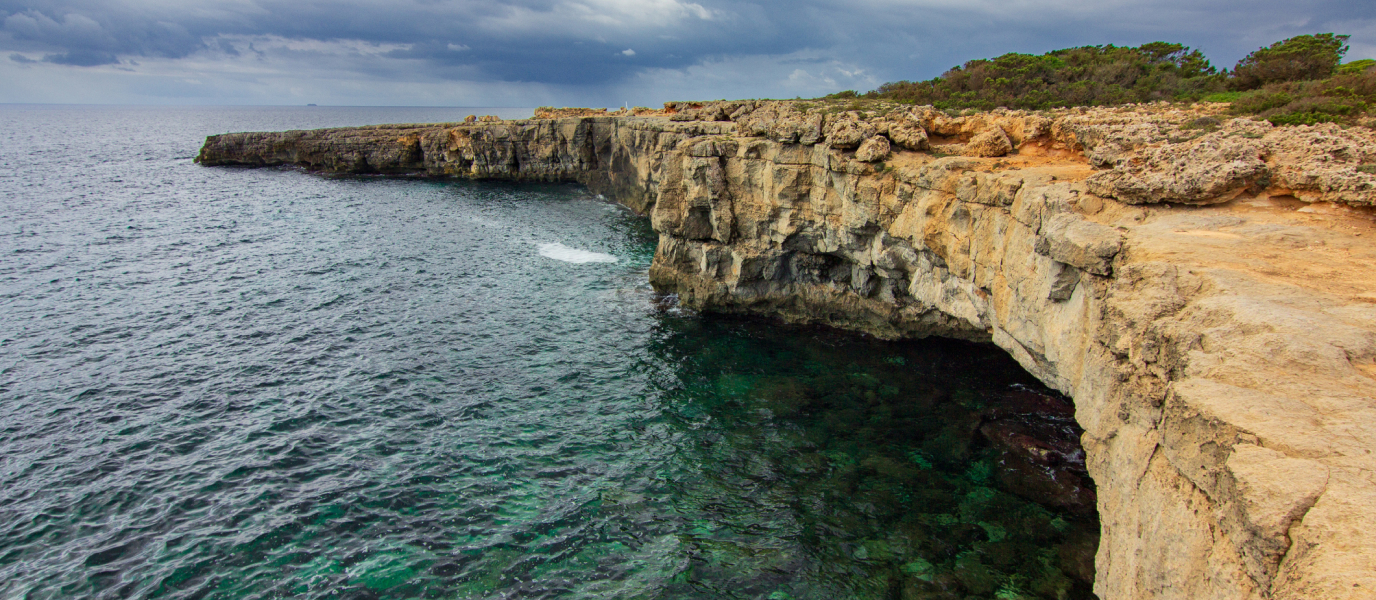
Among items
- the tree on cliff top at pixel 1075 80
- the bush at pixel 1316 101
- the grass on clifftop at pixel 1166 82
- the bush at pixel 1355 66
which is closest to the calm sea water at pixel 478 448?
the bush at pixel 1316 101

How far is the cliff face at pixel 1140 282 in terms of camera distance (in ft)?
21.8

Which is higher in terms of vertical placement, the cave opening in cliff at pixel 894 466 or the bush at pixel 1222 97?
the bush at pixel 1222 97

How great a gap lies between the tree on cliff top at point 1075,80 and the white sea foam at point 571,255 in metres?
26.3

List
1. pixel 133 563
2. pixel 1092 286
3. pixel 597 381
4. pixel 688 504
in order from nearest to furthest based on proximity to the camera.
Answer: pixel 1092 286
pixel 133 563
pixel 688 504
pixel 597 381

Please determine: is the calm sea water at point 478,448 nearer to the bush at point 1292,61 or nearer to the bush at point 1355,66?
the bush at point 1355,66

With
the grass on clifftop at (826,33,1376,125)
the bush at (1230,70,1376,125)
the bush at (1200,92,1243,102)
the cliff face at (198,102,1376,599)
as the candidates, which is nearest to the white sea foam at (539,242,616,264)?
the cliff face at (198,102,1376,599)

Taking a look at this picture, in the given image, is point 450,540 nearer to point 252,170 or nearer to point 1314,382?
point 1314,382

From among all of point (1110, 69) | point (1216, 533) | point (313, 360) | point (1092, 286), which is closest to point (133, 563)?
point (313, 360)

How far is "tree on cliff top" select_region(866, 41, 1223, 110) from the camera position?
37.1 meters

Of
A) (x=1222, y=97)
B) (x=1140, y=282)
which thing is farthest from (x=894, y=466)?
(x=1222, y=97)

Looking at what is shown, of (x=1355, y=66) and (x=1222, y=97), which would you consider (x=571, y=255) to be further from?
(x=1355, y=66)

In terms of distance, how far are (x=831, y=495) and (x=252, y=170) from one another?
10664 centimetres

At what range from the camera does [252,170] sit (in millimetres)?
91500

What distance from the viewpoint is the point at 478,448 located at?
2038 centimetres
